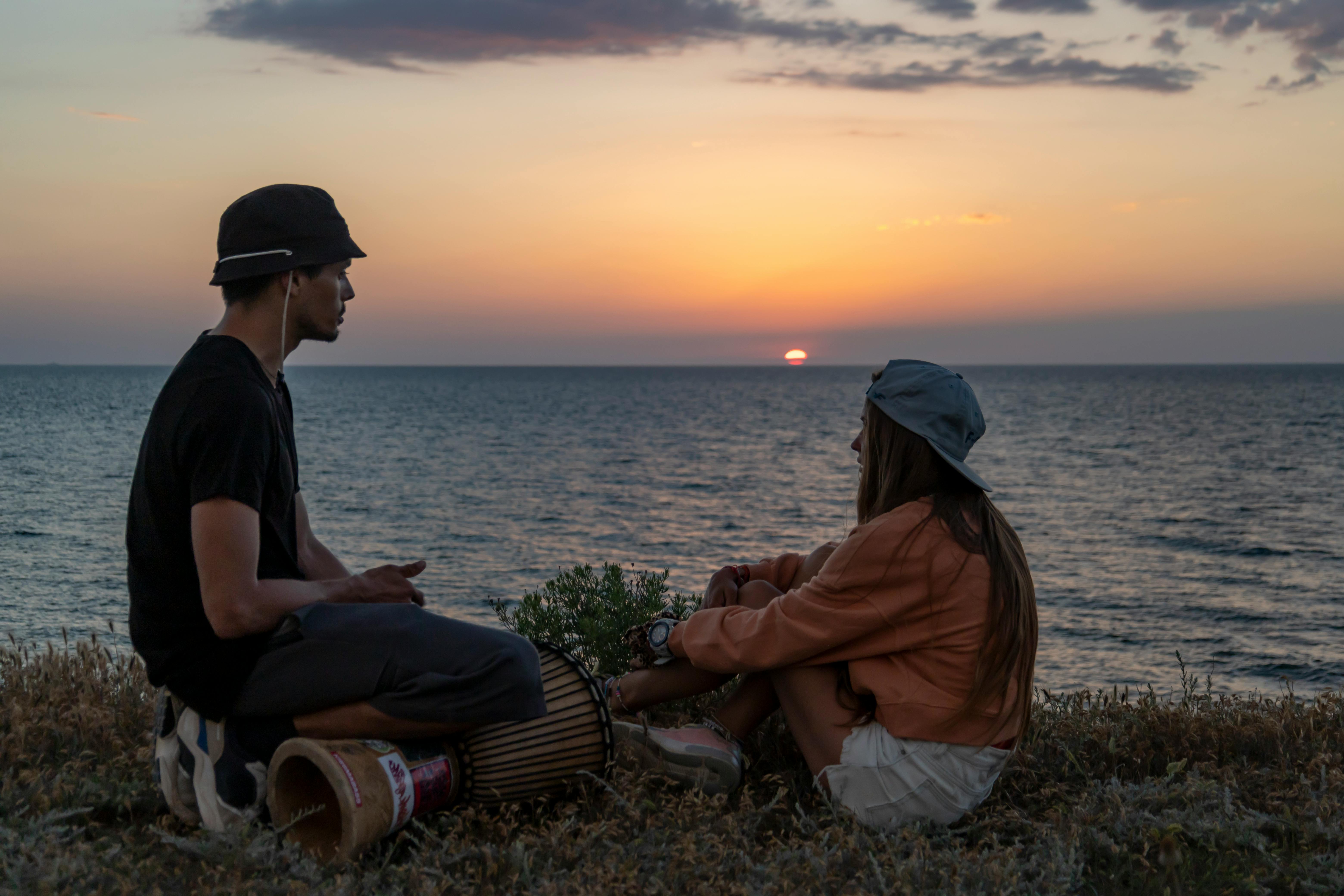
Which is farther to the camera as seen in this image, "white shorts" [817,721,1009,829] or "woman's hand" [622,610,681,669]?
"woman's hand" [622,610,681,669]

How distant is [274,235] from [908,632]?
304cm

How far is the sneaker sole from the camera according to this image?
4457 millimetres

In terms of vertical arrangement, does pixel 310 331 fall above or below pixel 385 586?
above

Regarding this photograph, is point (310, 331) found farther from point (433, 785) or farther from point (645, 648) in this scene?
point (645, 648)

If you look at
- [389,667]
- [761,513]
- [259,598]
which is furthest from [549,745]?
[761,513]

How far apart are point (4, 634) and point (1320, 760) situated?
19.4 m

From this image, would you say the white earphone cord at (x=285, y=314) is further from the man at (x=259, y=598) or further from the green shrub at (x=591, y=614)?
the green shrub at (x=591, y=614)

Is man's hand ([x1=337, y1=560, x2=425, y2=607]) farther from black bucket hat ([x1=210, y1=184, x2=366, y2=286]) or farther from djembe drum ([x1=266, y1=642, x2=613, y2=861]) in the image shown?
black bucket hat ([x1=210, y1=184, x2=366, y2=286])

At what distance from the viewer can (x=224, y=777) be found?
3.79 meters

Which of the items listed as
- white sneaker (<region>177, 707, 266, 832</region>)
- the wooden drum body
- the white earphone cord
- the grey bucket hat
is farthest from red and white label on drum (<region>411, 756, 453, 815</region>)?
the grey bucket hat

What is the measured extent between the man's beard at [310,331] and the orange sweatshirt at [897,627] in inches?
81.4

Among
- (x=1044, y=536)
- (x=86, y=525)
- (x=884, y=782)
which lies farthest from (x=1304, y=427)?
(x=884, y=782)

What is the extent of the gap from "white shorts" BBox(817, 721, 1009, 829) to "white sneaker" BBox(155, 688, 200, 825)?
2.65 meters

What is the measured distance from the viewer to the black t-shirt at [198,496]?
3.47 metres
